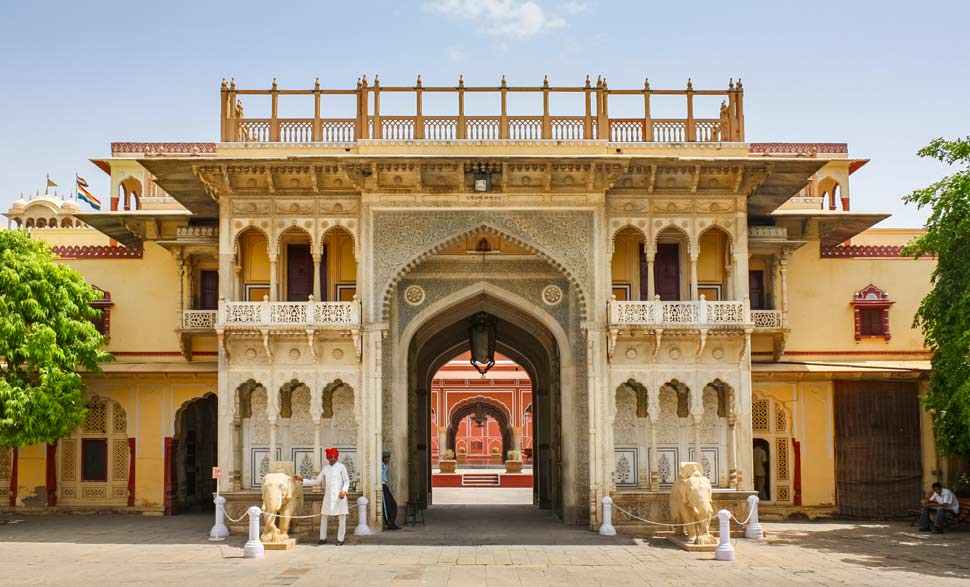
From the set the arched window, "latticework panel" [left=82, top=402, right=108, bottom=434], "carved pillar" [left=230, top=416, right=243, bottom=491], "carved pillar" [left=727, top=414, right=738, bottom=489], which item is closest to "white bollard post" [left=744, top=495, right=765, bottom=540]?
"carved pillar" [left=727, top=414, right=738, bottom=489]

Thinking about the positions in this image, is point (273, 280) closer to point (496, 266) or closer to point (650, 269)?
point (496, 266)

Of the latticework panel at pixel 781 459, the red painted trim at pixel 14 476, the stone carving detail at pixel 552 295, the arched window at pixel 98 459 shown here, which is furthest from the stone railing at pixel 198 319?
the latticework panel at pixel 781 459

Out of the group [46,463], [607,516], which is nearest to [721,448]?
[607,516]

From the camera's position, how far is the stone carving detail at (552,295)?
22047mm

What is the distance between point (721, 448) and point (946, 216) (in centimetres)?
596

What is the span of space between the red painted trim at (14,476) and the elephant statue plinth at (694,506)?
14764 mm

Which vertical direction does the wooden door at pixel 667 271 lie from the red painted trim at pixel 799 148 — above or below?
below

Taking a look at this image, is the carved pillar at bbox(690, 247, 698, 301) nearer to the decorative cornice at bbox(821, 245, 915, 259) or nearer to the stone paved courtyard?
the stone paved courtyard

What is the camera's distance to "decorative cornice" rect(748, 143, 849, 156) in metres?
26.2

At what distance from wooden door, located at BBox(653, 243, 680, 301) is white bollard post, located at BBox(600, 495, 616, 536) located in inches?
185

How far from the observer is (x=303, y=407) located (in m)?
21.3

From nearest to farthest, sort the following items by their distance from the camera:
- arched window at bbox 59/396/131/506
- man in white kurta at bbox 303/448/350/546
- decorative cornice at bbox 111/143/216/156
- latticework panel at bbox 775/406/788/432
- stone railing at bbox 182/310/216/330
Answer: man in white kurta at bbox 303/448/350/546
stone railing at bbox 182/310/216/330
latticework panel at bbox 775/406/788/432
arched window at bbox 59/396/131/506
decorative cornice at bbox 111/143/216/156

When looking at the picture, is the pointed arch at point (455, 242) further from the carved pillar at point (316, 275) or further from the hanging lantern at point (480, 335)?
the hanging lantern at point (480, 335)

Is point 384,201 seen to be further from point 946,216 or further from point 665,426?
point 946,216
